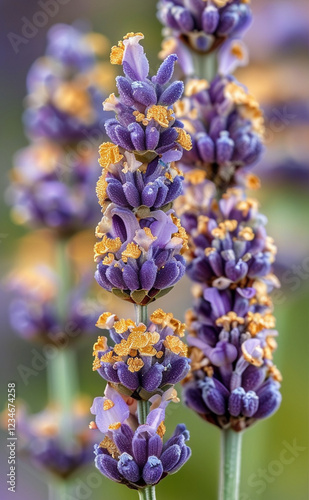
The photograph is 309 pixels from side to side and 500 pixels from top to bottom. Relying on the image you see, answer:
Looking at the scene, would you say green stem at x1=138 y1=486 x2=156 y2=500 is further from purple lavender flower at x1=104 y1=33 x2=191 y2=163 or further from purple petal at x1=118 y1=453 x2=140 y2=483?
purple lavender flower at x1=104 y1=33 x2=191 y2=163

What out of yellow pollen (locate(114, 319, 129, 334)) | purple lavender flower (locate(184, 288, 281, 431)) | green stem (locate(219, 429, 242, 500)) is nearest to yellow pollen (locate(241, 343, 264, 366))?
purple lavender flower (locate(184, 288, 281, 431))

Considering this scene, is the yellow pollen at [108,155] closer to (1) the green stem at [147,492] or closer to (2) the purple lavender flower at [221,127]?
(2) the purple lavender flower at [221,127]

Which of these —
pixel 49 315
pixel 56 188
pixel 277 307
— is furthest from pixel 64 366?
pixel 277 307

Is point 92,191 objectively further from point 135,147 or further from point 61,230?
point 135,147

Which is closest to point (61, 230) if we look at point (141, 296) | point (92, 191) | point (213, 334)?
point (92, 191)

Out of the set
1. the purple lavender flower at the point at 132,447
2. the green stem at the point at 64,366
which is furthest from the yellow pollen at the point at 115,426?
the green stem at the point at 64,366

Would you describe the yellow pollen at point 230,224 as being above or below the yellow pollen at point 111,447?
above
